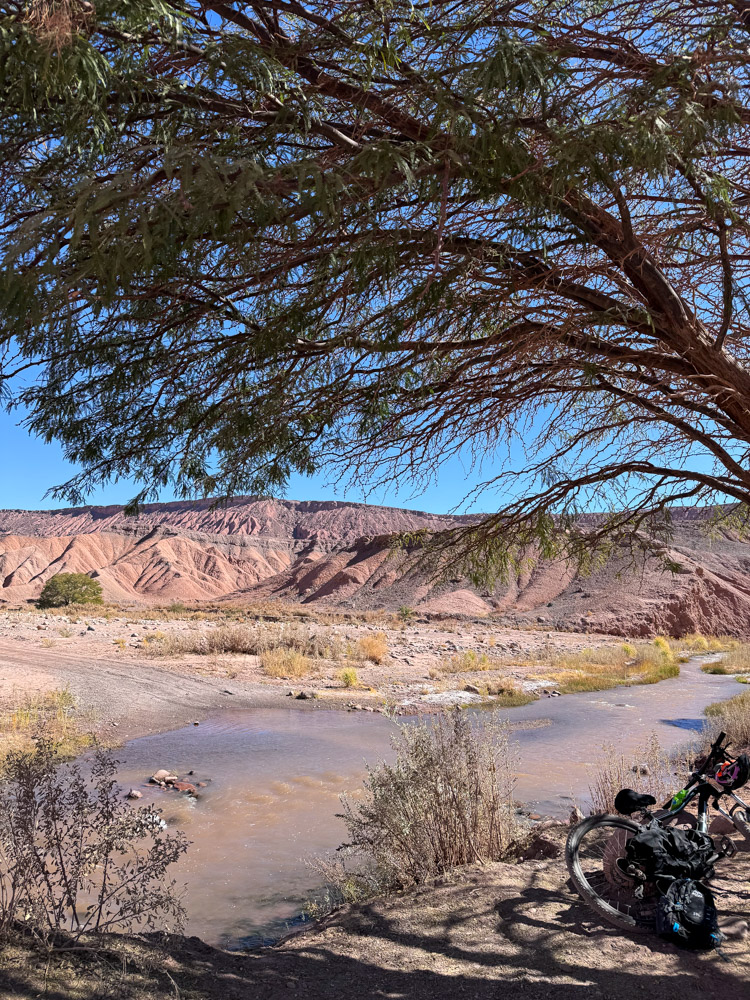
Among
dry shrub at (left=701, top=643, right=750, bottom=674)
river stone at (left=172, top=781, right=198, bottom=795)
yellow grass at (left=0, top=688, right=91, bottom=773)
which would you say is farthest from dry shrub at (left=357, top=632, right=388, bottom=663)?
river stone at (left=172, top=781, right=198, bottom=795)

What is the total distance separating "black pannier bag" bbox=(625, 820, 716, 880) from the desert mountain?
2383mm

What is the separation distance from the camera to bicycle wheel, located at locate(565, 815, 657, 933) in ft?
12.9

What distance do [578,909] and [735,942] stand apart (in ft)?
2.79

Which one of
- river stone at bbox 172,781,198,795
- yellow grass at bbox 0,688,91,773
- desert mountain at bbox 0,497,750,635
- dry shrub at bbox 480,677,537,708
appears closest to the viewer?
river stone at bbox 172,781,198,795

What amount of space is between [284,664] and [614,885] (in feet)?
51.4

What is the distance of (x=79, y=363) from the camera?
155 inches

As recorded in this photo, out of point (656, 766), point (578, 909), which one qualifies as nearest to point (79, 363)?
point (578, 909)

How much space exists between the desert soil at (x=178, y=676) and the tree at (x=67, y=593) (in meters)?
19.0

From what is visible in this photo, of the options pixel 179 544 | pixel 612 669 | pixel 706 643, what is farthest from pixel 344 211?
pixel 179 544

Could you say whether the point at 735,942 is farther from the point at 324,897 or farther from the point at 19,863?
the point at 19,863

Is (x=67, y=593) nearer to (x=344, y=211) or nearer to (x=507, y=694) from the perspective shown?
(x=507, y=694)

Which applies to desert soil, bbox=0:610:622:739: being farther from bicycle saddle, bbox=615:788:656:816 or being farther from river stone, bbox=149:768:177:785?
bicycle saddle, bbox=615:788:656:816

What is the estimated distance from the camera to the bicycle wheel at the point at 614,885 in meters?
3.94

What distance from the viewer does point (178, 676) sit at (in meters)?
17.3
